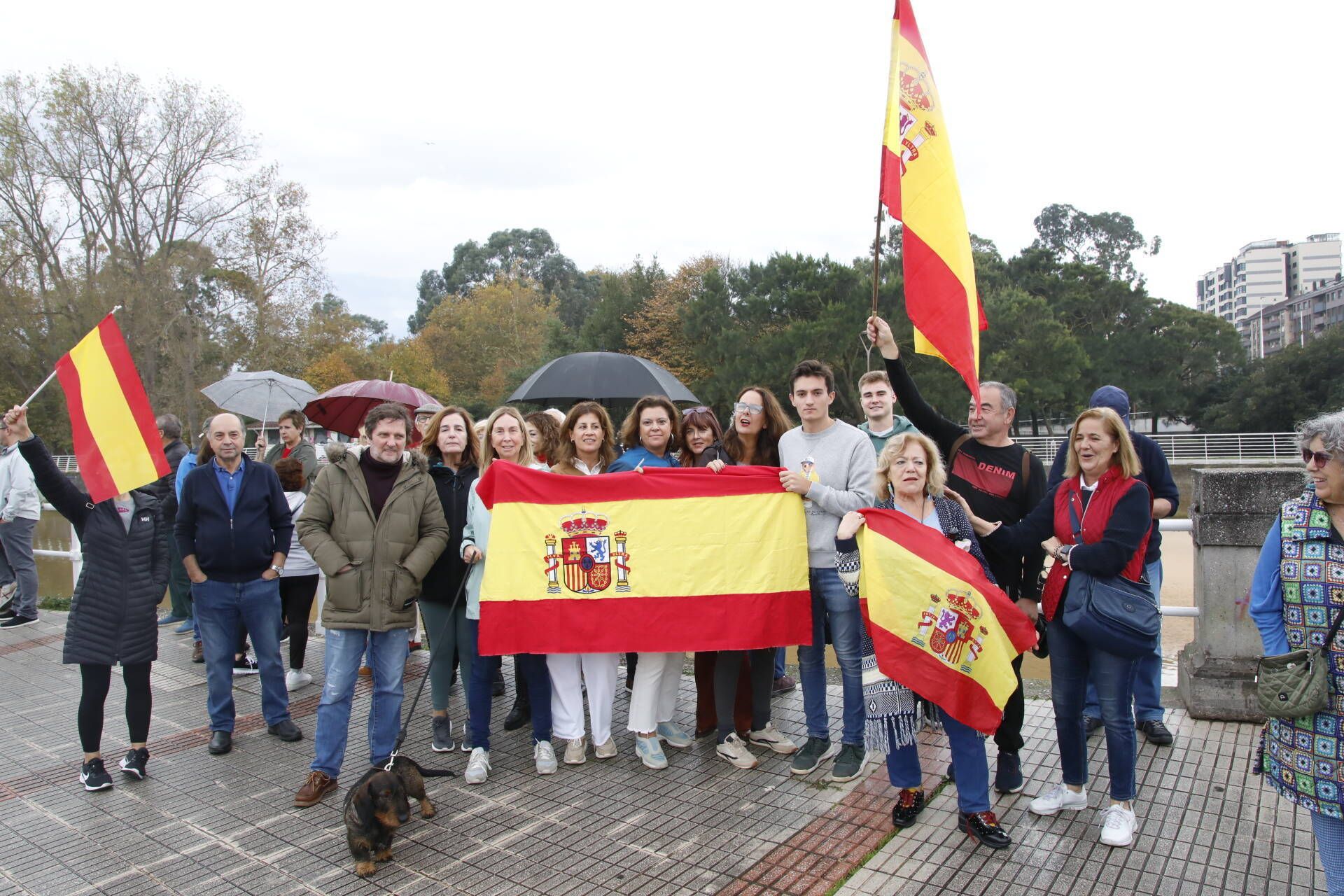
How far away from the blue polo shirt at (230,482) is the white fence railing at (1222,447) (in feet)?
128

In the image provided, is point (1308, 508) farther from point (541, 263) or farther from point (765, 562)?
point (541, 263)

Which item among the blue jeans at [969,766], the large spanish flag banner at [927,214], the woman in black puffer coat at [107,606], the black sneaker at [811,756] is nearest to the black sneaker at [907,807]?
the blue jeans at [969,766]

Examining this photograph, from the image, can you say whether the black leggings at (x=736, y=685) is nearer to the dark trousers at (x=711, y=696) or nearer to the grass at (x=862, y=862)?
the dark trousers at (x=711, y=696)

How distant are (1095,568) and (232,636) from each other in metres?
5.03

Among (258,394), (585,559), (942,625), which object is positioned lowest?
(942,625)

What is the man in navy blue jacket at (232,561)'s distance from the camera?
5395 mm

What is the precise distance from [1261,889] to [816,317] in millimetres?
35798

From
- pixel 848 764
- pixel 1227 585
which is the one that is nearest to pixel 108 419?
pixel 848 764

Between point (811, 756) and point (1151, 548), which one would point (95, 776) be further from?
point (1151, 548)

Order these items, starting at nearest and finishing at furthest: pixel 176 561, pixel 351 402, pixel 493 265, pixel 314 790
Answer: pixel 314 790 → pixel 176 561 → pixel 351 402 → pixel 493 265

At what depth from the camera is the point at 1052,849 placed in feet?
12.3

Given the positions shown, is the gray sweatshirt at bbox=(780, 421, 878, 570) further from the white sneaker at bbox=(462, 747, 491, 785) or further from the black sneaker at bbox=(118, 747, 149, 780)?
the black sneaker at bbox=(118, 747, 149, 780)

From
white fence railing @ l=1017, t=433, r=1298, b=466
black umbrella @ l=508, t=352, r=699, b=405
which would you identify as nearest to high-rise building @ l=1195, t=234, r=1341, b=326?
white fence railing @ l=1017, t=433, r=1298, b=466

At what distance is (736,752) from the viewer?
484 cm
